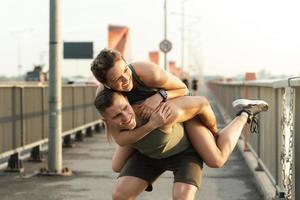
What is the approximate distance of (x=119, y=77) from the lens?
159 inches

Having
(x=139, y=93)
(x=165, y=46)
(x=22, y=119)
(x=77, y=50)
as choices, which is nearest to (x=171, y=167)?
(x=139, y=93)

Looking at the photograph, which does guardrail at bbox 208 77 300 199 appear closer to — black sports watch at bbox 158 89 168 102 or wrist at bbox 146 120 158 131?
black sports watch at bbox 158 89 168 102

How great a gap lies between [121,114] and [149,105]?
265 millimetres

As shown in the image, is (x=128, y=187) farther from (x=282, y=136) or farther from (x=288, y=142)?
(x=282, y=136)

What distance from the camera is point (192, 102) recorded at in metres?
4.48

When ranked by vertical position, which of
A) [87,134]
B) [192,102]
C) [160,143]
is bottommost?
[87,134]

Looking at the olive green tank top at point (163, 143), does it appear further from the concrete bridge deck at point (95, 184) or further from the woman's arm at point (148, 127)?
the concrete bridge deck at point (95, 184)

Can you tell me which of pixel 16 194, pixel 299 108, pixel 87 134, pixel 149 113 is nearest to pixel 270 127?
pixel 299 108

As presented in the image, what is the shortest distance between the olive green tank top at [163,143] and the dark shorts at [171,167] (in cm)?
8

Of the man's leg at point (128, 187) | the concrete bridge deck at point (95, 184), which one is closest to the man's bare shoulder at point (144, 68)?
the man's leg at point (128, 187)

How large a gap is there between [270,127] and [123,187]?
154 inches

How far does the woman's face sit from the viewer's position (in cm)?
403

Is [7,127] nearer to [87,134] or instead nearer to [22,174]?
[22,174]

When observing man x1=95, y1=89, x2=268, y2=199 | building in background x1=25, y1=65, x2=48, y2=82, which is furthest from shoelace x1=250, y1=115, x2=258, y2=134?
building in background x1=25, y1=65, x2=48, y2=82
